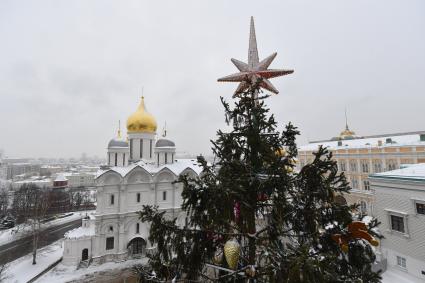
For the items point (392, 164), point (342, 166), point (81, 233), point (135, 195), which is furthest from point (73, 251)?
point (392, 164)

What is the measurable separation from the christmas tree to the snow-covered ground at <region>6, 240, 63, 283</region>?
810 inches

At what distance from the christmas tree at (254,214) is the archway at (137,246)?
62.2 feet

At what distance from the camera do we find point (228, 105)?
4.28m

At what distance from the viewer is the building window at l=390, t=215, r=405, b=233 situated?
11978 mm

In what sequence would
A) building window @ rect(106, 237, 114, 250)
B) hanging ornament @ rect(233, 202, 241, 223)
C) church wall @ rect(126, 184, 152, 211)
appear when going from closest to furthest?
hanging ornament @ rect(233, 202, 241, 223)
building window @ rect(106, 237, 114, 250)
church wall @ rect(126, 184, 152, 211)

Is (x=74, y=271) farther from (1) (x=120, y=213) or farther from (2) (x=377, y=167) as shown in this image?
(2) (x=377, y=167)

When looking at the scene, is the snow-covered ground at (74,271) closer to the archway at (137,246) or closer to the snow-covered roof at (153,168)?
the archway at (137,246)

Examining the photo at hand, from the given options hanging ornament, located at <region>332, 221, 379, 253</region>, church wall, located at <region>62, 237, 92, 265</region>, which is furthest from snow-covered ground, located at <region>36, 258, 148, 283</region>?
hanging ornament, located at <region>332, 221, 379, 253</region>

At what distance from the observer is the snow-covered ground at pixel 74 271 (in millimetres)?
16812

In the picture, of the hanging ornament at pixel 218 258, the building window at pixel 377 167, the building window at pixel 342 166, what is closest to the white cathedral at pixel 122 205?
the hanging ornament at pixel 218 258

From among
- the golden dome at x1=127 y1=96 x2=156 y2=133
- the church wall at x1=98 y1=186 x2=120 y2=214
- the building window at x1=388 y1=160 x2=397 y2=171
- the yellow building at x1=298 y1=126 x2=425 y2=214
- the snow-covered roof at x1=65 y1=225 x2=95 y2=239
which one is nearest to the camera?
the snow-covered roof at x1=65 y1=225 x2=95 y2=239

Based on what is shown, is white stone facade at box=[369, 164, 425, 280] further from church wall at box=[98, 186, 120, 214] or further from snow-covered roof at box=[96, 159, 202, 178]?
church wall at box=[98, 186, 120, 214]

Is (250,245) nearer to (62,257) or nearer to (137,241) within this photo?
(137,241)

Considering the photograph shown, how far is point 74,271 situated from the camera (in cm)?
1778
